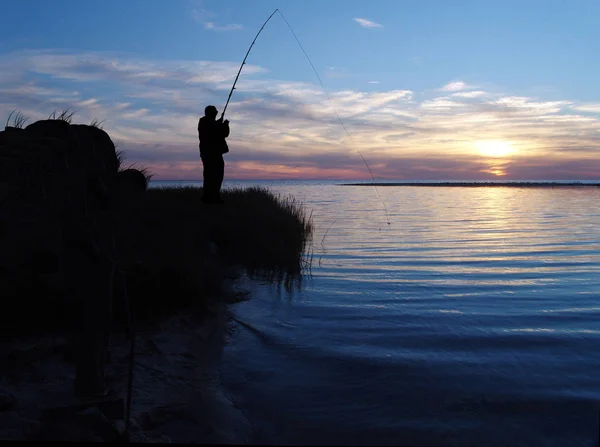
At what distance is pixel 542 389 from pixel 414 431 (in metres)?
1.49

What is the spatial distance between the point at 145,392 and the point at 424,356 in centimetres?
283

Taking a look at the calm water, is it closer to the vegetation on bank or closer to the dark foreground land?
the dark foreground land

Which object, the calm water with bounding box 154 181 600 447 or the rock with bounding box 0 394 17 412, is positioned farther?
the calm water with bounding box 154 181 600 447

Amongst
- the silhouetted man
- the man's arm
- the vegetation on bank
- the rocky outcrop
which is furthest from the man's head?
the rocky outcrop

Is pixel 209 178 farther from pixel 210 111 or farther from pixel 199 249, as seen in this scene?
pixel 199 249

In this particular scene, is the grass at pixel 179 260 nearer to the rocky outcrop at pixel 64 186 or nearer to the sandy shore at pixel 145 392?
the sandy shore at pixel 145 392

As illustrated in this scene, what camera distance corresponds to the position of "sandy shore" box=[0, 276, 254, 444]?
355cm

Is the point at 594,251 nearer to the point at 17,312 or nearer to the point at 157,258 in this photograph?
the point at 157,258

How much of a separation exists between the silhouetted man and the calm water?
3802 mm

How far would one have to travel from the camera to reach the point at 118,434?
3.48m

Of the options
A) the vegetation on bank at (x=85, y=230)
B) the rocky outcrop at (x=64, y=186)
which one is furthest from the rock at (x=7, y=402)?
the rocky outcrop at (x=64, y=186)

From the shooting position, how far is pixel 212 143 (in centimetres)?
1312

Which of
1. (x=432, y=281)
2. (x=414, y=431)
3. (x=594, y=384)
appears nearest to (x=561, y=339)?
(x=594, y=384)

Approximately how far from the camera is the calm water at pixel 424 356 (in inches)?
159
